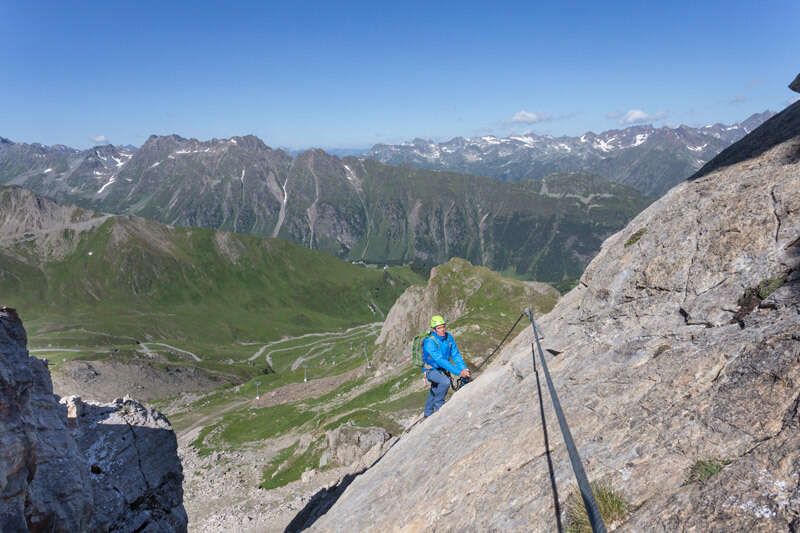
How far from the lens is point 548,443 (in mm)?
15016

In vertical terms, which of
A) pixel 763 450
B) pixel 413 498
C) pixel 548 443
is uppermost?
pixel 763 450

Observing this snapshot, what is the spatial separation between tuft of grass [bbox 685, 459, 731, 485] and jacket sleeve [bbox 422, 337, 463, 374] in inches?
506

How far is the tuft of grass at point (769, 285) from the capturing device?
49.2 feet

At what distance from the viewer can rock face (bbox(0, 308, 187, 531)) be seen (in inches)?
694

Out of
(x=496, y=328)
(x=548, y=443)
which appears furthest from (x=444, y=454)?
(x=496, y=328)

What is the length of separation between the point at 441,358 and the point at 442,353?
0.32m

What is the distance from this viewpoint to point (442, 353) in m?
23.5

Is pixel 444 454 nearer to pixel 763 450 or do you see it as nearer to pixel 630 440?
pixel 630 440

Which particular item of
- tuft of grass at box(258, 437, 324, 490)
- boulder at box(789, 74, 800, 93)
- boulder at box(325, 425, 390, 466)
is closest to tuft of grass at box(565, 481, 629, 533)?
boulder at box(789, 74, 800, 93)

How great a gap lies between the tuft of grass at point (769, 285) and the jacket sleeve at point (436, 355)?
11950mm

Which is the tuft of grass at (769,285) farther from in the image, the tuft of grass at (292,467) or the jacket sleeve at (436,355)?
the tuft of grass at (292,467)

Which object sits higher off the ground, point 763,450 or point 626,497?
point 763,450

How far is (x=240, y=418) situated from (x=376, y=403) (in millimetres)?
51679

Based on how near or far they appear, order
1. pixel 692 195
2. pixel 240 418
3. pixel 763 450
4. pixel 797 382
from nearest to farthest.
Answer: pixel 763 450, pixel 797 382, pixel 692 195, pixel 240 418
